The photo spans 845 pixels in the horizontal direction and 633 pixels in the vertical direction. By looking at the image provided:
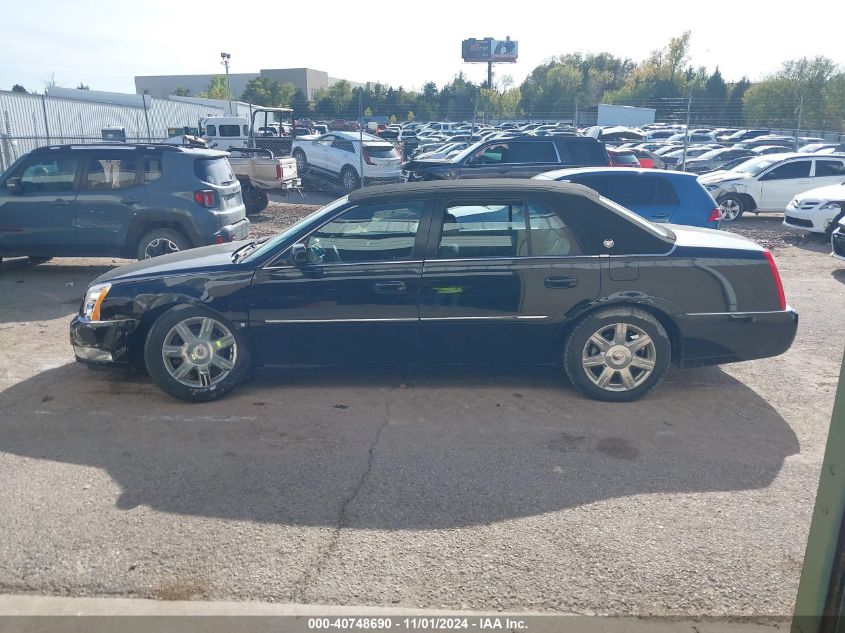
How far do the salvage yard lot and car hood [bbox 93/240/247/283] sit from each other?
0.93m

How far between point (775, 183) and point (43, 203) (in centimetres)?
1445

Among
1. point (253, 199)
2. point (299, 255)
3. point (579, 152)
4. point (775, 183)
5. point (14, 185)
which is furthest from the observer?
point (253, 199)

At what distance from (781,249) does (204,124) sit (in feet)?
73.1

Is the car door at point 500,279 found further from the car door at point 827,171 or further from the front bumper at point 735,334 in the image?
the car door at point 827,171

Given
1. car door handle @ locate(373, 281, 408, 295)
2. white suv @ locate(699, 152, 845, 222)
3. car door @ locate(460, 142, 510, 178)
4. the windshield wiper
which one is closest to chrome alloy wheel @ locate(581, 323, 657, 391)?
car door handle @ locate(373, 281, 408, 295)

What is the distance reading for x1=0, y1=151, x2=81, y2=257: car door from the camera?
9516 mm

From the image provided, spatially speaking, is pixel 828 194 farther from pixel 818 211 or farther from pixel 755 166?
pixel 755 166

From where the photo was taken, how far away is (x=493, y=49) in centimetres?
7425

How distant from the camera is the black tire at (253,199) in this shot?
51.1 ft

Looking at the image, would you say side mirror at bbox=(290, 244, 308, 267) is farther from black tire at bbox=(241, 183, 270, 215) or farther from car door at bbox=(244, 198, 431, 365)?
black tire at bbox=(241, 183, 270, 215)

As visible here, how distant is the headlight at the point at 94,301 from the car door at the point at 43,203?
15.2ft

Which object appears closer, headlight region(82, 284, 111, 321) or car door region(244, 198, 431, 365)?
car door region(244, 198, 431, 365)

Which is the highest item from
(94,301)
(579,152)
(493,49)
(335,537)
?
(493,49)

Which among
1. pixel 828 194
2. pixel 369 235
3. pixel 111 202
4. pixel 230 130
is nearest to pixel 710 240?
pixel 369 235
